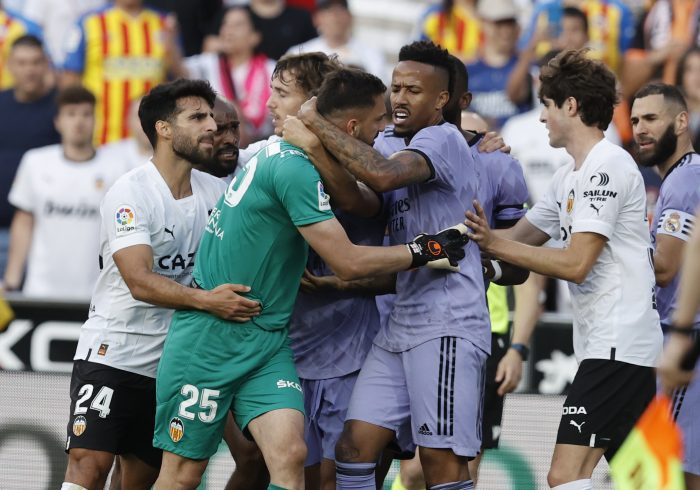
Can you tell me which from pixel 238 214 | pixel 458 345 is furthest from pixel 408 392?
pixel 238 214

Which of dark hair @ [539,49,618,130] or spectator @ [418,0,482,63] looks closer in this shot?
dark hair @ [539,49,618,130]

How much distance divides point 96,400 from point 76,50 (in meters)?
6.25

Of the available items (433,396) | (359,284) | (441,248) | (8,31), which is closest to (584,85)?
(441,248)

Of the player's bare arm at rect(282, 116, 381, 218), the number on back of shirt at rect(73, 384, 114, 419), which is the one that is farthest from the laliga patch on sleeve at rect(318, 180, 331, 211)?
the number on back of shirt at rect(73, 384, 114, 419)

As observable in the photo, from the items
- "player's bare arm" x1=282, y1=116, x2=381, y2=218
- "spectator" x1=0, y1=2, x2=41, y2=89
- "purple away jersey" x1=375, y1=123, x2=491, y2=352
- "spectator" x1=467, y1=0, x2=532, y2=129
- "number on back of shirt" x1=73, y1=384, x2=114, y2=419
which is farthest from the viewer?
"spectator" x1=0, y1=2, x2=41, y2=89

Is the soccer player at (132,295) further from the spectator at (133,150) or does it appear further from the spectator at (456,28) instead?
the spectator at (456,28)

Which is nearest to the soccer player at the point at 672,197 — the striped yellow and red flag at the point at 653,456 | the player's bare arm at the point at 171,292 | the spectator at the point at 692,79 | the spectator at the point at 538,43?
the striped yellow and red flag at the point at 653,456

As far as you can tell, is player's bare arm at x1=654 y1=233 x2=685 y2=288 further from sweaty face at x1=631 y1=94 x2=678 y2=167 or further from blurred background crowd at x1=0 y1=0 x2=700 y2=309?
blurred background crowd at x1=0 y1=0 x2=700 y2=309

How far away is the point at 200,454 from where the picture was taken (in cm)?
613

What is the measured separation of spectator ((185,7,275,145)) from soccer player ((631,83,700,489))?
5.48 m

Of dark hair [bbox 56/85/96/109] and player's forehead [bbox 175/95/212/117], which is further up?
player's forehead [bbox 175/95/212/117]

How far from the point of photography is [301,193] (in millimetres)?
5875

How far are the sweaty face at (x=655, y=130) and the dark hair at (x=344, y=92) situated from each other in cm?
170

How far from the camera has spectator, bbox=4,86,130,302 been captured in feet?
35.7
